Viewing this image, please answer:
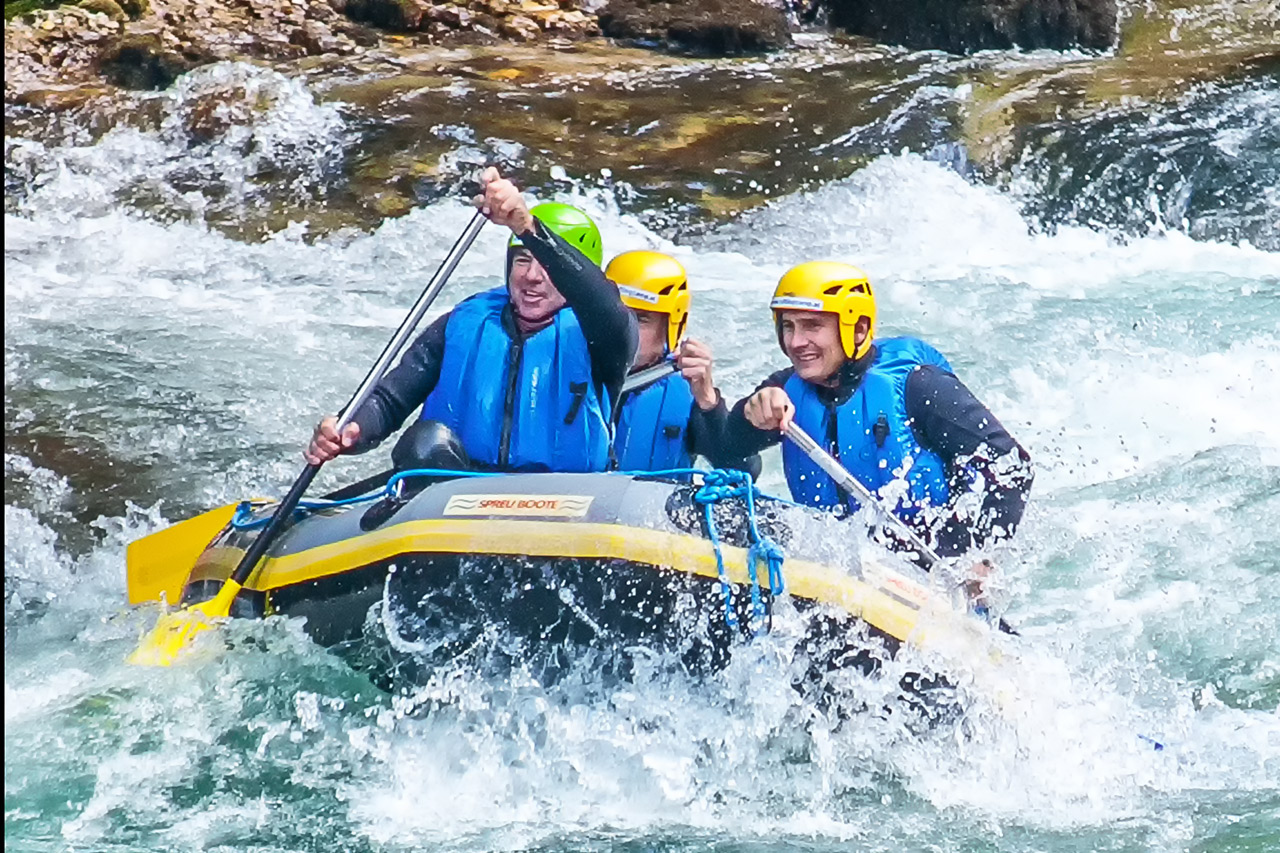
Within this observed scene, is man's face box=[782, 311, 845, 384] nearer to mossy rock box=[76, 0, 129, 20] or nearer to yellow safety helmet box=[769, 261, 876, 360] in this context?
yellow safety helmet box=[769, 261, 876, 360]

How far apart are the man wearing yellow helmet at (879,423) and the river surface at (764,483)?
0.66 ft

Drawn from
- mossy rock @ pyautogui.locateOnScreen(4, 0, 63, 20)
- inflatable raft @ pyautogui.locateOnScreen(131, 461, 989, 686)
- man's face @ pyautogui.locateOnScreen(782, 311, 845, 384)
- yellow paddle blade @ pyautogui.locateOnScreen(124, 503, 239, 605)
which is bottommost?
yellow paddle blade @ pyautogui.locateOnScreen(124, 503, 239, 605)

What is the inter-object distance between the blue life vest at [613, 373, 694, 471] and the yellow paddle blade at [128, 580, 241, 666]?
54.2 inches

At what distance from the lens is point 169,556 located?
5.89 metres

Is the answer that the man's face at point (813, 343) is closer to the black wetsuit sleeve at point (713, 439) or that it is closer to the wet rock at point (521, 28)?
the black wetsuit sleeve at point (713, 439)

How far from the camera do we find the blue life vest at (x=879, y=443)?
Answer: 5047mm

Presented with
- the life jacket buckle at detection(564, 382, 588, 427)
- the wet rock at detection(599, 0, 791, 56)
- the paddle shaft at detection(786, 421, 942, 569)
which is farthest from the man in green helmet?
the wet rock at detection(599, 0, 791, 56)

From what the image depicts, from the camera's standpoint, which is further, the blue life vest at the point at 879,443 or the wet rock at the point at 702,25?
the wet rock at the point at 702,25

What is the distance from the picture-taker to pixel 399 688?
4.93m

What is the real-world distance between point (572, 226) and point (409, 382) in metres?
0.76

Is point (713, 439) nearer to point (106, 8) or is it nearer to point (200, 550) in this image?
point (200, 550)

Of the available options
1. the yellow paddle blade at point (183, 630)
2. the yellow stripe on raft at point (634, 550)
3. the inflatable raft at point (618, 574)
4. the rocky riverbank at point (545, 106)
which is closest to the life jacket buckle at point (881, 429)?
the inflatable raft at point (618, 574)

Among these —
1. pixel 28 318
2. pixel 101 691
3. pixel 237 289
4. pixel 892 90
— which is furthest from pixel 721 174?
pixel 101 691

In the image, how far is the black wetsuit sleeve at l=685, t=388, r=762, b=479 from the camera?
5406 millimetres
